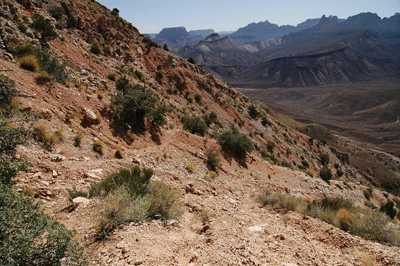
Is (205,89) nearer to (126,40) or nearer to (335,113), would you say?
Result: (126,40)

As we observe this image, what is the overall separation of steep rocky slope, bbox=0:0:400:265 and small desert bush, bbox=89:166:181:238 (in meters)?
0.23

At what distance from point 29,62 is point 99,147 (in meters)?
5.73

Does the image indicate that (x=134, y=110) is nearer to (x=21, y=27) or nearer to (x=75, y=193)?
(x=75, y=193)

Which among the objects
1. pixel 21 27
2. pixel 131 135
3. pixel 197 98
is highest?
pixel 21 27

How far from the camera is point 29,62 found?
10125 mm

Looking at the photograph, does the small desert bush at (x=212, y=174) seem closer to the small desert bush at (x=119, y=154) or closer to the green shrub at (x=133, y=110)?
the small desert bush at (x=119, y=154)

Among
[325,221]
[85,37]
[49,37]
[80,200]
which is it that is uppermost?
[85,37]

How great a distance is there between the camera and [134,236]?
15.2 ft

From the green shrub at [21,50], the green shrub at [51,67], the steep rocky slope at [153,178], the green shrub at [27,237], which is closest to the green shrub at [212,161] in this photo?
the steep rocky slope at [153,178]

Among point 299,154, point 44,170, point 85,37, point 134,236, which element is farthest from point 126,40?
point 299,154

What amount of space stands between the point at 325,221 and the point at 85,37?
24.4m

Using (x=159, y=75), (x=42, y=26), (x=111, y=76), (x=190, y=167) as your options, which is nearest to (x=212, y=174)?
(x=190, y=167)

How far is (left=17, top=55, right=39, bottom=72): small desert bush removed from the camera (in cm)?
1002

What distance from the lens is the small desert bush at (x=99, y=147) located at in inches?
365
